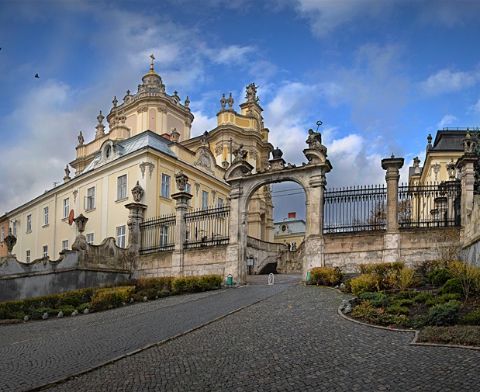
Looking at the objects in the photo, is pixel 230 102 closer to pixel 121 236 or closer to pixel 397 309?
pixel 121 236

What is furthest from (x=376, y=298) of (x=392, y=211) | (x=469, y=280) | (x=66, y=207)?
(x=66, y=207)

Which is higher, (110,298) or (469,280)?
(469,280)

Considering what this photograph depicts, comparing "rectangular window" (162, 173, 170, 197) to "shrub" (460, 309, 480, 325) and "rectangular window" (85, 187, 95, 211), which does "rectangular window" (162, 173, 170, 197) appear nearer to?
"rectangular window" (85, 187, 95, 211)

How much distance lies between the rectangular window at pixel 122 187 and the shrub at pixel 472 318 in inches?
1145

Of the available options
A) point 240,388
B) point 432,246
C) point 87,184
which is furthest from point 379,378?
point 87,184

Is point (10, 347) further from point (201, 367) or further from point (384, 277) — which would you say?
point (384, 277)

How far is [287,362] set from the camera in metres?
8.97

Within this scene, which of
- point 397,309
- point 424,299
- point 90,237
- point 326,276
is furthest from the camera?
point 90,237

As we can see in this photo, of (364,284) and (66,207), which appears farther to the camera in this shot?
(66,207)

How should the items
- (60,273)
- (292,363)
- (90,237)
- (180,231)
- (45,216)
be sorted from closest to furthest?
(292,363) < (60,273) < (180,231) < (90,237) < (45,216)

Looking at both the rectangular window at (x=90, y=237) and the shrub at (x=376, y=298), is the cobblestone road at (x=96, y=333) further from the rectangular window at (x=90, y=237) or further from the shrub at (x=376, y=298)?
the rectangular window at (x=90, y=237)

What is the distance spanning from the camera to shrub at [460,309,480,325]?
1090cm

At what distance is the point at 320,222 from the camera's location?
69.4 ft

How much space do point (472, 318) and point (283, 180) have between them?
12.5 m
